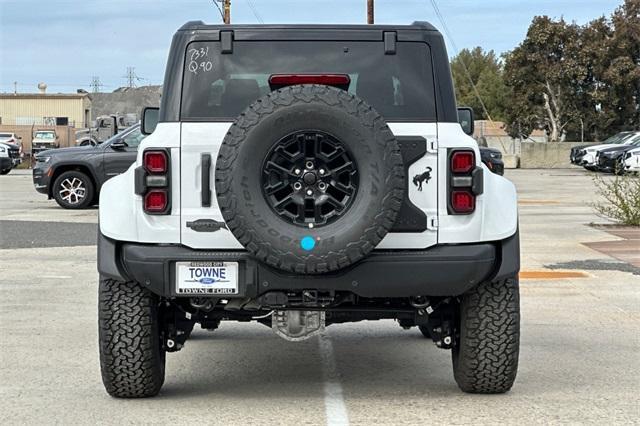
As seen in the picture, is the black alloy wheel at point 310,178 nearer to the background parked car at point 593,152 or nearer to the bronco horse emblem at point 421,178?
the bronco horse emblem at point 421,178

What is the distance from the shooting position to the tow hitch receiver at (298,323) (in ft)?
22.5

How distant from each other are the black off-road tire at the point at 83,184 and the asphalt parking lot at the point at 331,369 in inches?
389

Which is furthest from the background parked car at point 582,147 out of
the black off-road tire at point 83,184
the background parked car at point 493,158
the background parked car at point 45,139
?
the background parked car at point 45,139

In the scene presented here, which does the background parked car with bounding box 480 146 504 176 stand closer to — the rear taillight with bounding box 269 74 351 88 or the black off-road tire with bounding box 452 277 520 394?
the black off-road tire with bounding box 452 277 520 394

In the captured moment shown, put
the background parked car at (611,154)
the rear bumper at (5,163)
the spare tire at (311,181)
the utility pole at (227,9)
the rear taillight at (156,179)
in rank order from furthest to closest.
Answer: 1. the utility pole at (227,9)
2. the background parked car at (611,154)
3. the rear bumper at (5,163)
4. the rear taillight at (156,179)
5. the spare tire at (311,181)

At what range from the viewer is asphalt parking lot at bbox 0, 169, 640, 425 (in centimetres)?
671

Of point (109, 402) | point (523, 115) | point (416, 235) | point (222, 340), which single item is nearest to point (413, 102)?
point (416, 235)

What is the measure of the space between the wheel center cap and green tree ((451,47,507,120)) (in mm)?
80747

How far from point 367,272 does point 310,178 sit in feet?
1.98

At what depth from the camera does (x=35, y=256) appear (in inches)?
599

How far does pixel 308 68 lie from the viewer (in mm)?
7027

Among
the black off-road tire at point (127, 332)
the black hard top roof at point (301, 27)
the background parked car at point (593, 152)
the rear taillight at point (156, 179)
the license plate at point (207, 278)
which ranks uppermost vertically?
the black hard top roof at point (301, 27)

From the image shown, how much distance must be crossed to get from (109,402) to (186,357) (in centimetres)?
163

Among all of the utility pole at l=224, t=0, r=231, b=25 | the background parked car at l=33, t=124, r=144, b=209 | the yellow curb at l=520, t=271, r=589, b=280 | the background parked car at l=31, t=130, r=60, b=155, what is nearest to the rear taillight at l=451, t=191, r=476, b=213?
the yellow curb at l=520, t=271, r=589, b=280
